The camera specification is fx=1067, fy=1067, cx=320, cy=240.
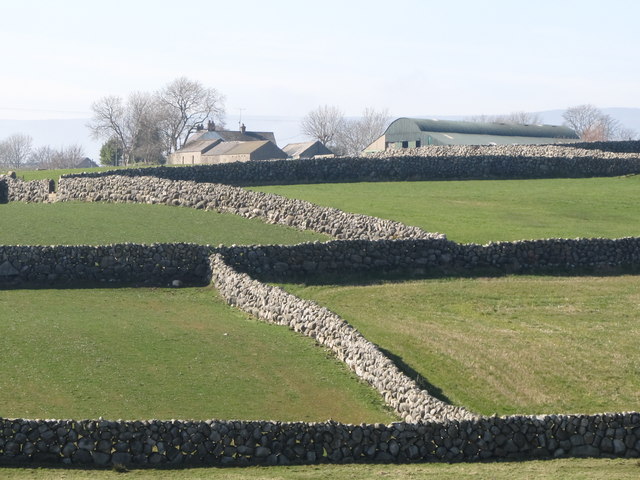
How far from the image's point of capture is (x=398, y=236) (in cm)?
4181

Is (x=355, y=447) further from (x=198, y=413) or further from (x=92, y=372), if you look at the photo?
(x=92, y=372)

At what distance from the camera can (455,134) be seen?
104188mm

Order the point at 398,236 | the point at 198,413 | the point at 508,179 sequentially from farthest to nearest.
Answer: the point at 508,179, the point at 398,236, the point at 198,413

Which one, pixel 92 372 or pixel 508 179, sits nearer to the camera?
pixel 92 372

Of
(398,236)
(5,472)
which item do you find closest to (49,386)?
(5,472)

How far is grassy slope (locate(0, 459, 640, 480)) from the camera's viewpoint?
19.2 metres

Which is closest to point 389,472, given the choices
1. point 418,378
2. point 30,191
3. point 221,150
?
point 418,378

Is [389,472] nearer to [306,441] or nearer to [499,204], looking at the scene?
[306,441]

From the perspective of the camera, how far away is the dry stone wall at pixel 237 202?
43125 millimetres

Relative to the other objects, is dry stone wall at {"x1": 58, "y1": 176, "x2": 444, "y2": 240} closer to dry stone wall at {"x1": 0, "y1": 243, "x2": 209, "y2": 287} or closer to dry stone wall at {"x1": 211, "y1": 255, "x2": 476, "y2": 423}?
dry stone wall at {"x1": 0, "y1": 243, "x2": 209, "y2": 287}

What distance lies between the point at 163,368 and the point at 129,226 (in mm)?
19286

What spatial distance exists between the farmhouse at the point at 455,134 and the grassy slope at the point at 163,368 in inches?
2684

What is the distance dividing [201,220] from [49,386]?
23.1m

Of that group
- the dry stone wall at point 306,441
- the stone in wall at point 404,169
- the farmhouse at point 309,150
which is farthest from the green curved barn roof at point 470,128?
the dry stone wall at point 306,441
